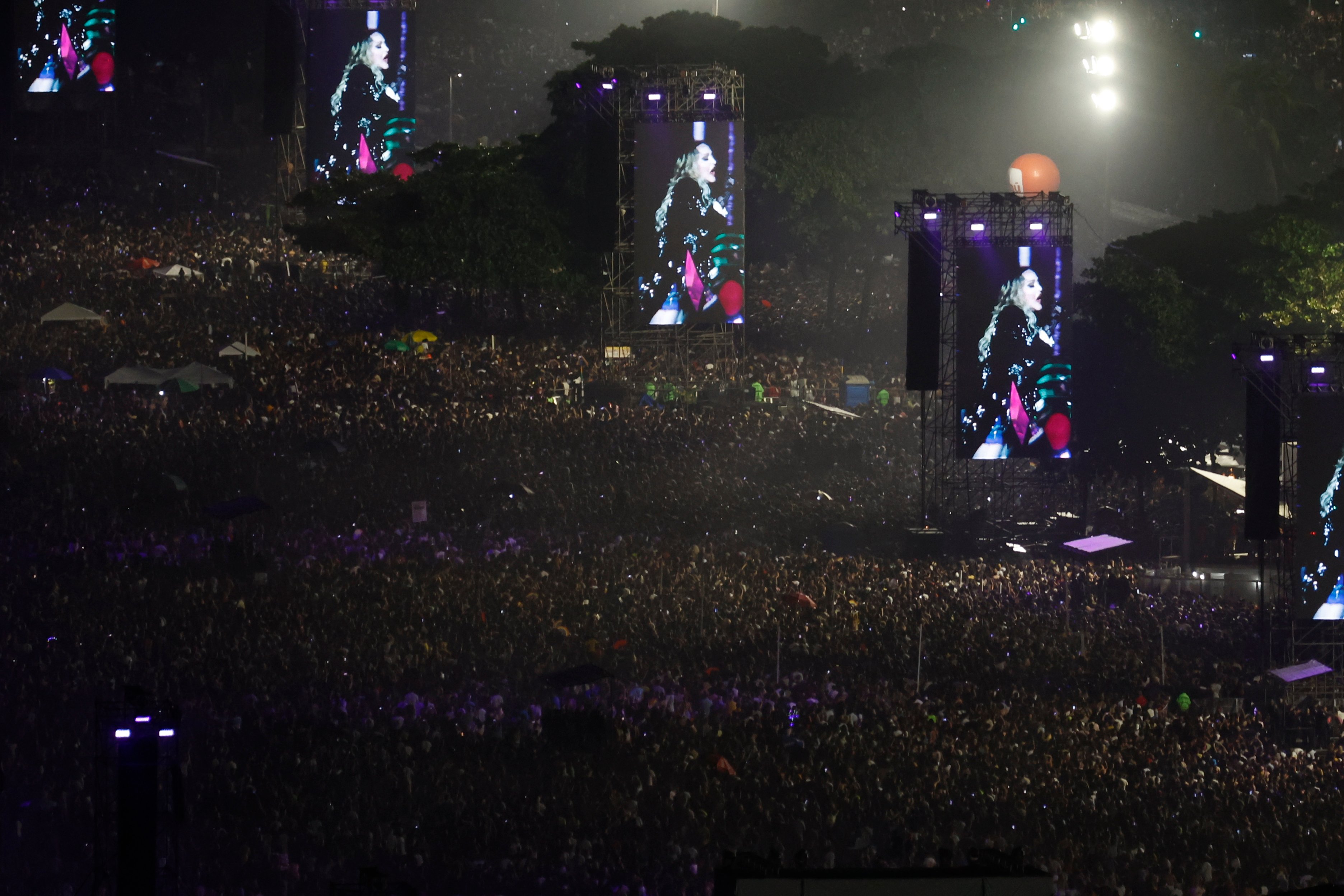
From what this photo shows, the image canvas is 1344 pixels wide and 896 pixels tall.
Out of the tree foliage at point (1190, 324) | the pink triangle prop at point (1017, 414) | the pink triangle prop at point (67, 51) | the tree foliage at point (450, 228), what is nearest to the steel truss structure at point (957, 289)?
the pink triangle prop at point (1017, 414)

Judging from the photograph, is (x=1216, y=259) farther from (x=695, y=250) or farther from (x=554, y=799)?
(x=554, y=799)

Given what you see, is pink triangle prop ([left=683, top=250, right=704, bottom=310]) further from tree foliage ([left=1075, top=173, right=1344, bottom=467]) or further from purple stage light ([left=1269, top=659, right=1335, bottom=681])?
purple stage light ([left=1269, top=659, right=1335, bottom=681])

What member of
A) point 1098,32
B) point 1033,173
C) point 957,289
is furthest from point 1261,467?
point 1098,32

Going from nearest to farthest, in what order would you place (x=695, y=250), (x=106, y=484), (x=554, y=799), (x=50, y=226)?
(x=554, y=799) < (x=106, y=484) < (x=695, y=250) < (x=50, y=226)

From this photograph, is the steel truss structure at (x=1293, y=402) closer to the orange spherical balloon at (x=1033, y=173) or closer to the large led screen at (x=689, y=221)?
the large led screen at (x=689, y=221)

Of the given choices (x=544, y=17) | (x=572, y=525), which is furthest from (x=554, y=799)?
(x=544, y=17)

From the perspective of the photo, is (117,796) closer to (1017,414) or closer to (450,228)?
(1017,414)
